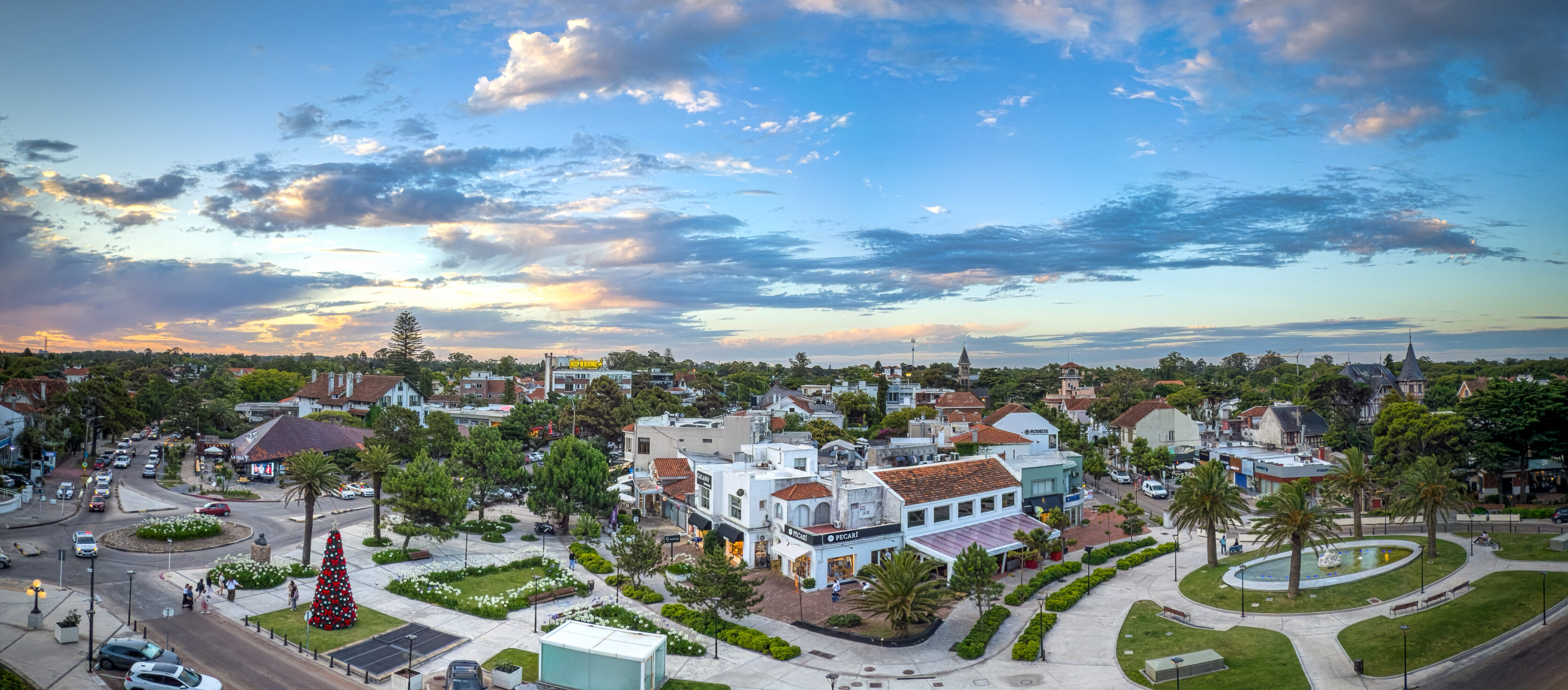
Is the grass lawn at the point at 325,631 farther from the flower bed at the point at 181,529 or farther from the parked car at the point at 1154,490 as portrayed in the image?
the parked car at the point at 1154,490

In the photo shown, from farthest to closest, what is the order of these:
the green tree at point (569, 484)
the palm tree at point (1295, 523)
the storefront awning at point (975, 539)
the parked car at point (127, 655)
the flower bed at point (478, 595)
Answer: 1. the green tree at point (569, 484)
2. the storefront awning at point (975, 539)
3. the flower bed at point (478, 595)
4. the palm tree at point (1295, 523)
5. the parked car at point (127, 655)

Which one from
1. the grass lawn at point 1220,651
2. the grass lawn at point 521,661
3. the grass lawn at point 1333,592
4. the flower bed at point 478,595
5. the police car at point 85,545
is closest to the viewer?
the grass lawn at point 1220,651

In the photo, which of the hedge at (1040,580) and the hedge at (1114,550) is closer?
the hedge at (1040,580)

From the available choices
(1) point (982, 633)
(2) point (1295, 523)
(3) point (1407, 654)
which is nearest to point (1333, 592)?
(2) point (1295, 523)

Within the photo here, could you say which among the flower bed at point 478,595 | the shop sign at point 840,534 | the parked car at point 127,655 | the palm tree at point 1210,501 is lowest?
the flower bed at point 478,595

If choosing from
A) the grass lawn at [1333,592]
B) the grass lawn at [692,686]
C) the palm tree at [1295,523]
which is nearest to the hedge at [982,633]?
the grass lawn at [1333,592]

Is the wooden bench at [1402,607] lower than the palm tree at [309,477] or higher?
lower

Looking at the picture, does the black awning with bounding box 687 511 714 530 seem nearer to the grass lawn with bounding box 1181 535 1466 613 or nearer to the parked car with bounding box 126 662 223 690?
the grass lawn with bounding box 1181 535 1466 613
